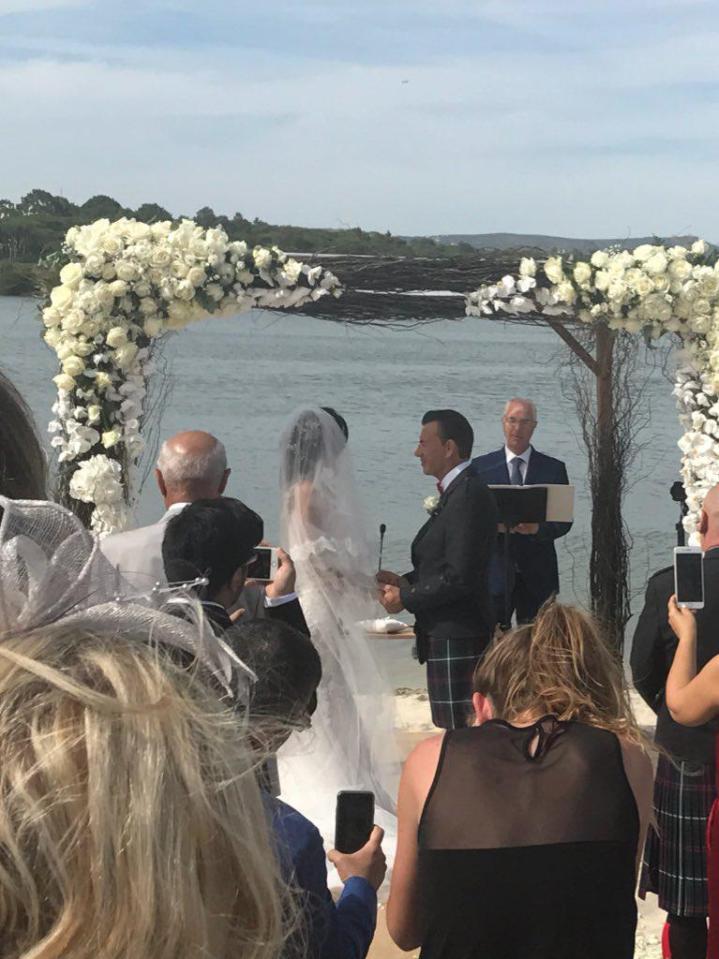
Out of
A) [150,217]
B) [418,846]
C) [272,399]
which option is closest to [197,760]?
[418,846]

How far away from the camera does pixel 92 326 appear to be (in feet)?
22.0

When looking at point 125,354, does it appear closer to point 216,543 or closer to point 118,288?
point 118,288

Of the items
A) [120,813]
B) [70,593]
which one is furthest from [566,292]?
[120,813]

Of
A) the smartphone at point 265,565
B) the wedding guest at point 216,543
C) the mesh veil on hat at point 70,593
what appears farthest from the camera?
the smartphone at point 265,565

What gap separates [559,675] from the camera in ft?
9.00

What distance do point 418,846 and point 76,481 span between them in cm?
448

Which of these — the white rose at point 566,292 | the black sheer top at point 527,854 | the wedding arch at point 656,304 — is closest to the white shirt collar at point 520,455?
the wedding arch at point 656,304

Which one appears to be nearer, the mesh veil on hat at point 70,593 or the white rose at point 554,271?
the mesh veil on hat at point 70,593

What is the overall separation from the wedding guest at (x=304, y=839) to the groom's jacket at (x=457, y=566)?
2.69m

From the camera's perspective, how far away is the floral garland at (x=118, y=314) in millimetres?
6625

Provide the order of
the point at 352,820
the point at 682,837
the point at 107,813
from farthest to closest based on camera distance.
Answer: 1. the point at 682,837
2. the point at 352,820
3. the point at 107,813

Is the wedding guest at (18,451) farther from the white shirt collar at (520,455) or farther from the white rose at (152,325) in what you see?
the white shirt collar at (520,455)

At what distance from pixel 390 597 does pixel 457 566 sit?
543 millimetres

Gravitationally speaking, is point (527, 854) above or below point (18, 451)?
below
